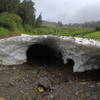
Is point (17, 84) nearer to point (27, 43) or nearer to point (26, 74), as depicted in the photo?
point (26, 74)

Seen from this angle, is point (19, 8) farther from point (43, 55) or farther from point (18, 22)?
point (43, 55)

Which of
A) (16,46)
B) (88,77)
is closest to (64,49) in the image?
(88,77)

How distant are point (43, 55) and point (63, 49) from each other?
2.42 meters

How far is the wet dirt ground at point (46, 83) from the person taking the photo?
6.52 metres

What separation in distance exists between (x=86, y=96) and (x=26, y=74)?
2.90m

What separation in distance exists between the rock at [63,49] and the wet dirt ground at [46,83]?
37 cm

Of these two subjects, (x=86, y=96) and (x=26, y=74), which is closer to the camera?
(x=86, y=96)

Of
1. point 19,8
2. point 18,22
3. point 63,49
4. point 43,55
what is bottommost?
point 43,55

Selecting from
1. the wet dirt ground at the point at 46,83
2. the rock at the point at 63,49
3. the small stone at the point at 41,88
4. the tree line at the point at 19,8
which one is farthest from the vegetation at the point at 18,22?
the small stone at the point at 41,88

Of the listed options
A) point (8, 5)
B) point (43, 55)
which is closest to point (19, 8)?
point (8, 5)

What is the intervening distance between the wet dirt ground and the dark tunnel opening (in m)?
0.65

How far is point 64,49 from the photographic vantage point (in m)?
8.81

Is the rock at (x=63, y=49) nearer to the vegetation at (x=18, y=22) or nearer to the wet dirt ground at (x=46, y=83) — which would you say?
the wet dirt ground at (x=46, y=83)

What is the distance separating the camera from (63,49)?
29.2 feet
